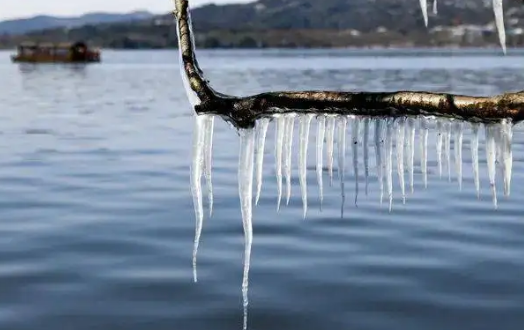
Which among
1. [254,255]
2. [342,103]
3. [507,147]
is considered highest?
[342,103]

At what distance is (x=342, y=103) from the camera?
726cm

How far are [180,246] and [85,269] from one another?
Answer: 8.54 feet

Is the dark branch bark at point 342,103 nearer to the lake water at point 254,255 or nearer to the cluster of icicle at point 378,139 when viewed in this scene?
the cluster of icicle at point 378,139

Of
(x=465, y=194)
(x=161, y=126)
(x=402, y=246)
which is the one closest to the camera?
(x=402, y=246)

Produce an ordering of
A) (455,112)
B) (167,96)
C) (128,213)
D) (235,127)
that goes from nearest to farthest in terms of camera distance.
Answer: (455,112), (235,127), (128,213), (167,96)

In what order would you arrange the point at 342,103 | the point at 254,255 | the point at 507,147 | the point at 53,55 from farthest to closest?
the point at 53,55 → the point at 254,255 → the point at 507,147 → the point at 342,103

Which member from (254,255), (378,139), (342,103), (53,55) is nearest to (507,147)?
(378,139)

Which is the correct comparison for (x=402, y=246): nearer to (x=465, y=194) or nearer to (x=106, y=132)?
(x=465, y=194)

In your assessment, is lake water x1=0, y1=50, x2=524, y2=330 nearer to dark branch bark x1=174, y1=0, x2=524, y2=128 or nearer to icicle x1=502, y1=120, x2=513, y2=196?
icicle x1=502, y1=120, x2=513, y2=196

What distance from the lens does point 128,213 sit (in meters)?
21.7

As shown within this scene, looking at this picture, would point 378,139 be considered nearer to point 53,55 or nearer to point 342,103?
point 342,103

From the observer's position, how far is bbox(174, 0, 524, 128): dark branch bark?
7062 mm

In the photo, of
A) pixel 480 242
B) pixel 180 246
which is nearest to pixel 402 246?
pixel 480 242

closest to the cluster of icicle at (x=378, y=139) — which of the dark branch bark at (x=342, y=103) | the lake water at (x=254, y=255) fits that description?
the dark branch bark at (x=342, y=103)
